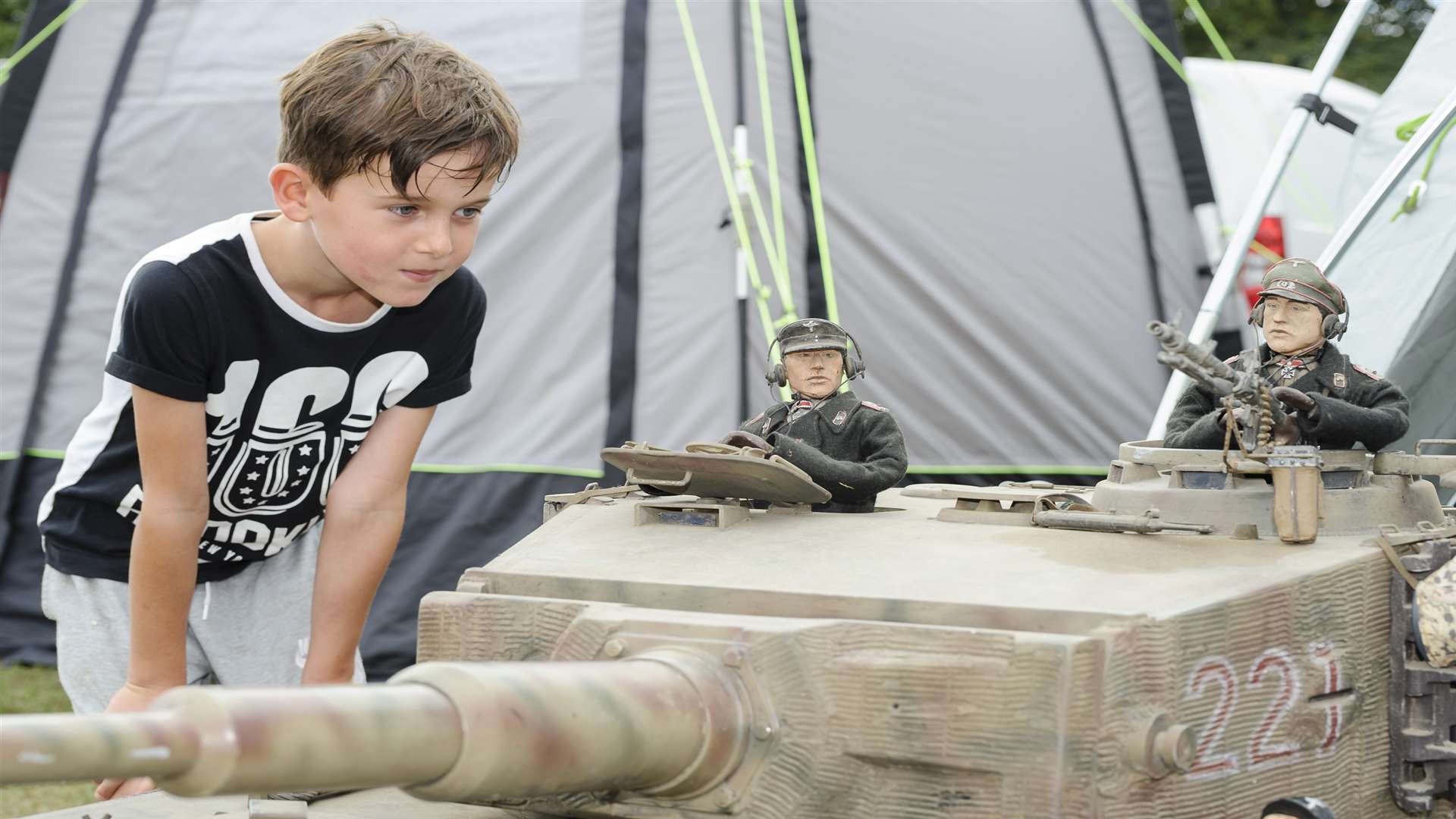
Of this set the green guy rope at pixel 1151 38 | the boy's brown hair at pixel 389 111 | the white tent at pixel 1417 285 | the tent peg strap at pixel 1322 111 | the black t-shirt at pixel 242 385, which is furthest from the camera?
the green guy rope at pixel 1151 38

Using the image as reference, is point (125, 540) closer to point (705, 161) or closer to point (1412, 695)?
point (1412, 695)

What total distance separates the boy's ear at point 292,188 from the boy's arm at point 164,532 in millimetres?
Answer: 347

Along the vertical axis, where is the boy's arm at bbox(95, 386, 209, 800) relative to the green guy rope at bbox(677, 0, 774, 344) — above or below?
below

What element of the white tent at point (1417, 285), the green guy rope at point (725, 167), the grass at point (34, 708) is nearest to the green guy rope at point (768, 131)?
the green guy rope at point (725, 167)

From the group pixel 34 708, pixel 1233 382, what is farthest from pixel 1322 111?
pixel 34 708

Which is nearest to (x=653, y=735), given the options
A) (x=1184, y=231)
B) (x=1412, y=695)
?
(x=1412, y=695)

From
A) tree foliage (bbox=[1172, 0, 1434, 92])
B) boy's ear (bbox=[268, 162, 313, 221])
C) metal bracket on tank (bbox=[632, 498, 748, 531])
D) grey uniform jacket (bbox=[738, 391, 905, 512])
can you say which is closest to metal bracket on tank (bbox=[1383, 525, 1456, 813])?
grey uniform jacket (bbox=[738, 391, 905, 512])

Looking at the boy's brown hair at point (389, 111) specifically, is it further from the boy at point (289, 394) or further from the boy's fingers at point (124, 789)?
the boy's fingers at point (124, 789)

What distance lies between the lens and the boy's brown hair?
106 inches

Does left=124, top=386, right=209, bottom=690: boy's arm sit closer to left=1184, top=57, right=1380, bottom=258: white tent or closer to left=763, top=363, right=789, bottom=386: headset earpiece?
left=763, top=363, right=789, bottom=386: headset earpiece

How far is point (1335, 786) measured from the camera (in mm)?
3105

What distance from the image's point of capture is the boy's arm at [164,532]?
9.34 feet

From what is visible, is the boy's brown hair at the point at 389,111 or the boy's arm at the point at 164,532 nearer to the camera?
the boy's brown hair at the point at 389,111

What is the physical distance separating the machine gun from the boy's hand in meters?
1.75
